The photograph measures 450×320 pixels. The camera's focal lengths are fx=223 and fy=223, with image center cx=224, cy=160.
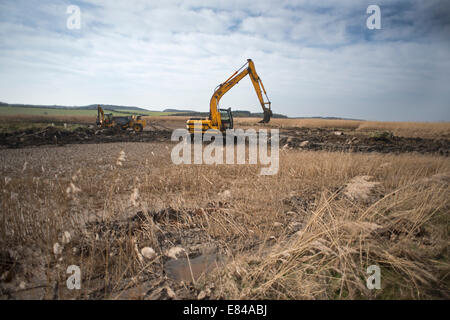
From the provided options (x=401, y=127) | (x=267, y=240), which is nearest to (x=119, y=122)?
(x=267, y=240)

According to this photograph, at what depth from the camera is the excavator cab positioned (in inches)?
541

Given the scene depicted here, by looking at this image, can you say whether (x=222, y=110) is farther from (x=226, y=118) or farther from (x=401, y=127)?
(x=401, y=127)

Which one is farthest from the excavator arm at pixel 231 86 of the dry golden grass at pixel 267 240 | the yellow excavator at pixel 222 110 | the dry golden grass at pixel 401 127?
the dry golden grass at pixel 401 127

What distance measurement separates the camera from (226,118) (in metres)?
14.0

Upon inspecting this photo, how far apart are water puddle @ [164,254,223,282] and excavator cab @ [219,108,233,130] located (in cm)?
1157

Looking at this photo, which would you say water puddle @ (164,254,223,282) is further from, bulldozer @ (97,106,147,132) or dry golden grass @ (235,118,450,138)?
dry golden grass @ (235,118,450,138)

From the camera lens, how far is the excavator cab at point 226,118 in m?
13.7

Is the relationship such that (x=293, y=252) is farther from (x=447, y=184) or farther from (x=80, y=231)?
(x=447, y=184)

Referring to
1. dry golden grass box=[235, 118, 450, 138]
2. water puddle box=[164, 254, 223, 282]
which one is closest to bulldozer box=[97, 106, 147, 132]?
dry golden grass box=[235, 118, 450, 138]

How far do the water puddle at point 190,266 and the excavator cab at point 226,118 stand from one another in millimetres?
11572

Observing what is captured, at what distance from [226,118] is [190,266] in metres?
12.3
